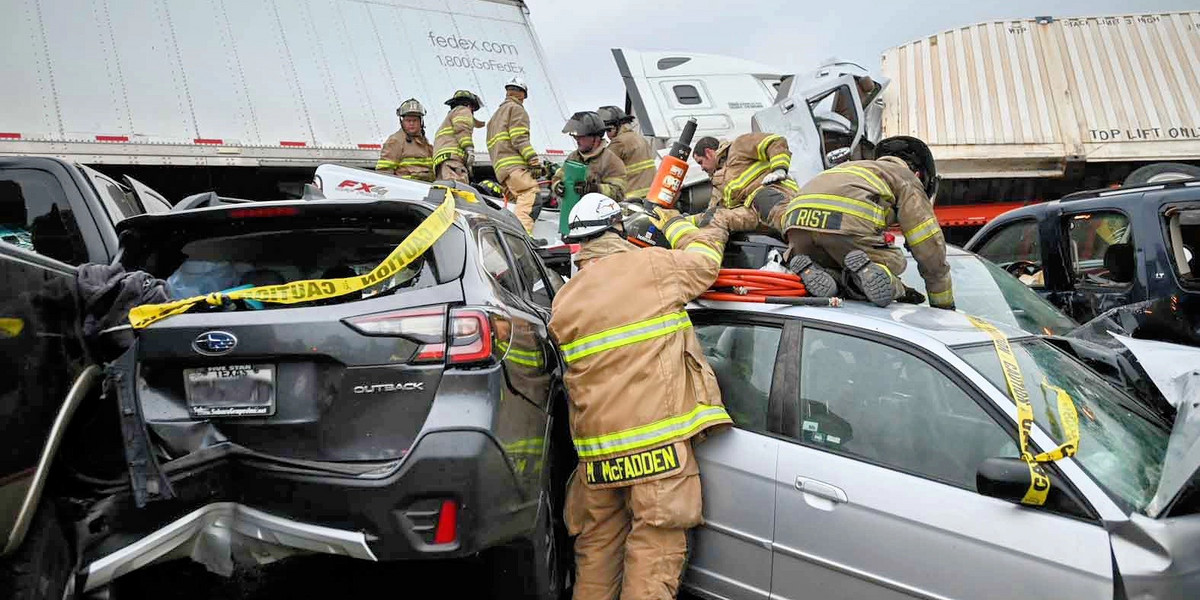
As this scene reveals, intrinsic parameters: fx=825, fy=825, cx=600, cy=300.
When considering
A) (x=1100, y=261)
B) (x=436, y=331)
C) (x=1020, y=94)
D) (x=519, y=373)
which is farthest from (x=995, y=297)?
(x=1020, y=94)

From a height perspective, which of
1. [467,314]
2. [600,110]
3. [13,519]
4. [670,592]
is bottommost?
[670,592]

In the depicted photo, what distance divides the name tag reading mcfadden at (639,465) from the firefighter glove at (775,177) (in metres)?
3.11

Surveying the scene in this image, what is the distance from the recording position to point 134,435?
2.80 m

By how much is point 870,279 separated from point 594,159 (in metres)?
4.75

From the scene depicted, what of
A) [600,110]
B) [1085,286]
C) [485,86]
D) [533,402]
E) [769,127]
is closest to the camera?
[533,402]

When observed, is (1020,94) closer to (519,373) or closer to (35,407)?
(519,373)

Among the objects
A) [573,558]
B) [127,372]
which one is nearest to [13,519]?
[127,372]

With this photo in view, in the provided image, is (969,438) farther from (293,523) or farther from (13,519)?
(13,519)

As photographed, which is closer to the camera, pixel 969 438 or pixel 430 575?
pixel 969 438

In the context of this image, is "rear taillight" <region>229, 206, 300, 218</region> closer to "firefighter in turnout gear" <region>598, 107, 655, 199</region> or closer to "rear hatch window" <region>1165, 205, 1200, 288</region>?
"rear hatch window" <region>1165, 205, 1200, 288</region>

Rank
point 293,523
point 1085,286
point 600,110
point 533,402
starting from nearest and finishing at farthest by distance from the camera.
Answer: point 293,523 < point 533,402 < point 1085,286 < point 600,110

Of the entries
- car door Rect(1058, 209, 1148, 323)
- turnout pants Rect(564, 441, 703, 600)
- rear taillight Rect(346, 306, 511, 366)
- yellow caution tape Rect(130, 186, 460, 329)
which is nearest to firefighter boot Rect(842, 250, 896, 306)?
turnout pants Rect(564, 441, 703, 600)

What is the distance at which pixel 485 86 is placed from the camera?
1035cm

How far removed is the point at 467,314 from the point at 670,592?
1.44 m
